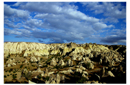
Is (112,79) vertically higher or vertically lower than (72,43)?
lower

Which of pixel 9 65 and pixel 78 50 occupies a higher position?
pixel 78 50

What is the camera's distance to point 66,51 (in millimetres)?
75062

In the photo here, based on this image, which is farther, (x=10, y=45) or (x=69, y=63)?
(x=10, y=45)

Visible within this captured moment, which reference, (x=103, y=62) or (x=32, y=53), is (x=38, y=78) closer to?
(x=103, y=62)

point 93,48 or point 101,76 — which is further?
point 93,48

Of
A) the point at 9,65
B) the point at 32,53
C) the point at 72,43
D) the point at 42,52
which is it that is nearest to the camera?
the point at 9,65

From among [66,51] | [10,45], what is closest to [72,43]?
[66,51]

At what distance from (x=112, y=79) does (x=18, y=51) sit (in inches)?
2706

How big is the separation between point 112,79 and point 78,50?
149ft

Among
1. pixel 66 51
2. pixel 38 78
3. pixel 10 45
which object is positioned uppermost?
pixel 10 45

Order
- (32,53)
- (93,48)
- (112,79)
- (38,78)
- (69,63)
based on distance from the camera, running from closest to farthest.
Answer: (112,79)
(38,78)
(69,63)
(32,53)
(93,48)

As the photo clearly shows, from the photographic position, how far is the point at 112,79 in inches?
1014

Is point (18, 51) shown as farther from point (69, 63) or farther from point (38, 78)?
point (38, 78)

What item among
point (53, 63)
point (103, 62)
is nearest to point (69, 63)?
point (53, 63)
